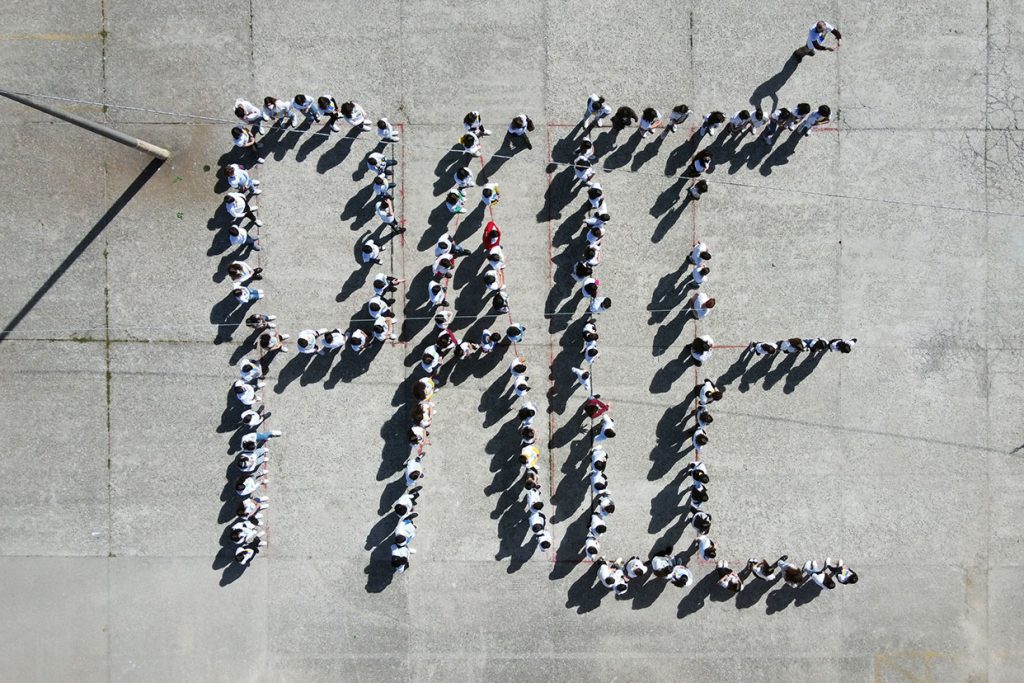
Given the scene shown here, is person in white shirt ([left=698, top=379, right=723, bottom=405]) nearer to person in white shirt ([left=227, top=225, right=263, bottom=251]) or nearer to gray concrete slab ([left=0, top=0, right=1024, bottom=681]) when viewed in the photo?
gray concrete slab ([left=0, top=0, right=1024, bottom=681])

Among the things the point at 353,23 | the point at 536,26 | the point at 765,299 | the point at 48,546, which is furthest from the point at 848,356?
the point at 48,546

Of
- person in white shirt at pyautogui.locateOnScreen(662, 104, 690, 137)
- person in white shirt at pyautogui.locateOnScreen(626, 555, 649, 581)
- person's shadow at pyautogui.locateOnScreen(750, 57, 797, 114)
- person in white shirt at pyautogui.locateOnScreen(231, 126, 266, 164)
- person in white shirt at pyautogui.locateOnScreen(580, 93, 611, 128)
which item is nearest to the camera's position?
person in white shirt at pyautogui.locateOnScreen(231, 126, 266, 164)

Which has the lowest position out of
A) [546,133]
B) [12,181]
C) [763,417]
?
[763,417]

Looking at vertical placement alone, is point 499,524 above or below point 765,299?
below

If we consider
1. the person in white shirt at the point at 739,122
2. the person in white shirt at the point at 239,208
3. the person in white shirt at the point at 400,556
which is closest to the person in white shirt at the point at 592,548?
the person in white shirt at the point at 400,556

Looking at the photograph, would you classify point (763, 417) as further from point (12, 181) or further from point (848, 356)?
point (12, 181)

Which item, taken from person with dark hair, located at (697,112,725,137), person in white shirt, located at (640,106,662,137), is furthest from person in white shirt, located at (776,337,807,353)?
person in white shirt, located at (640,106,662,137)
